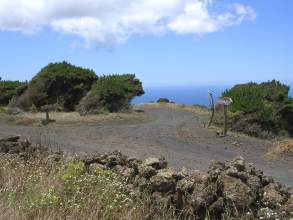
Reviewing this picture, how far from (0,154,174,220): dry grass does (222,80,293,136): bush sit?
54.4 ft

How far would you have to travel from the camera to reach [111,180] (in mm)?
7438

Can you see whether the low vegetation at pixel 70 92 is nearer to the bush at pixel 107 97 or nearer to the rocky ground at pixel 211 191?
the bush at pixel 107 97

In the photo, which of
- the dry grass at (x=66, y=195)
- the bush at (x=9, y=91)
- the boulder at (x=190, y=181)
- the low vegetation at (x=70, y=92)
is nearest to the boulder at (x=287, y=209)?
the boulder at (x=190, y=181)

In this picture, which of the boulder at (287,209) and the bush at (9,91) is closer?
the boulder at (287,209)

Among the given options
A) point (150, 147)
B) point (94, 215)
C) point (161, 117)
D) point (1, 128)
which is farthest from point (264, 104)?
point (94, 215)

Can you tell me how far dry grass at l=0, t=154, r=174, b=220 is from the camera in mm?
5895

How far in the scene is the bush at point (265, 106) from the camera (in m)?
24.5

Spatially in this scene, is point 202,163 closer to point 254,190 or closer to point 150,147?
point 150,147

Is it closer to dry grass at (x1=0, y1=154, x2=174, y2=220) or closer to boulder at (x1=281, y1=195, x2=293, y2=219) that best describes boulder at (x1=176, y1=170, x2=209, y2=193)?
dry grass at (x1=0, y1=154, x2=174, y2=220)

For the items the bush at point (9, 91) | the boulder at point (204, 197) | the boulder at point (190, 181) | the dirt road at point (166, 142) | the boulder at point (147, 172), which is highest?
the bush at point (9, 91)

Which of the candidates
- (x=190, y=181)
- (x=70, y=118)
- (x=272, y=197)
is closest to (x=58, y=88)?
(x=70, y=118)

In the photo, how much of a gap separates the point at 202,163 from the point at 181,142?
485 centimetres

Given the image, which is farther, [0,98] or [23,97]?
[0,98]

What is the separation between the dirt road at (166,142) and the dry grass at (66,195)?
19.5 ft
